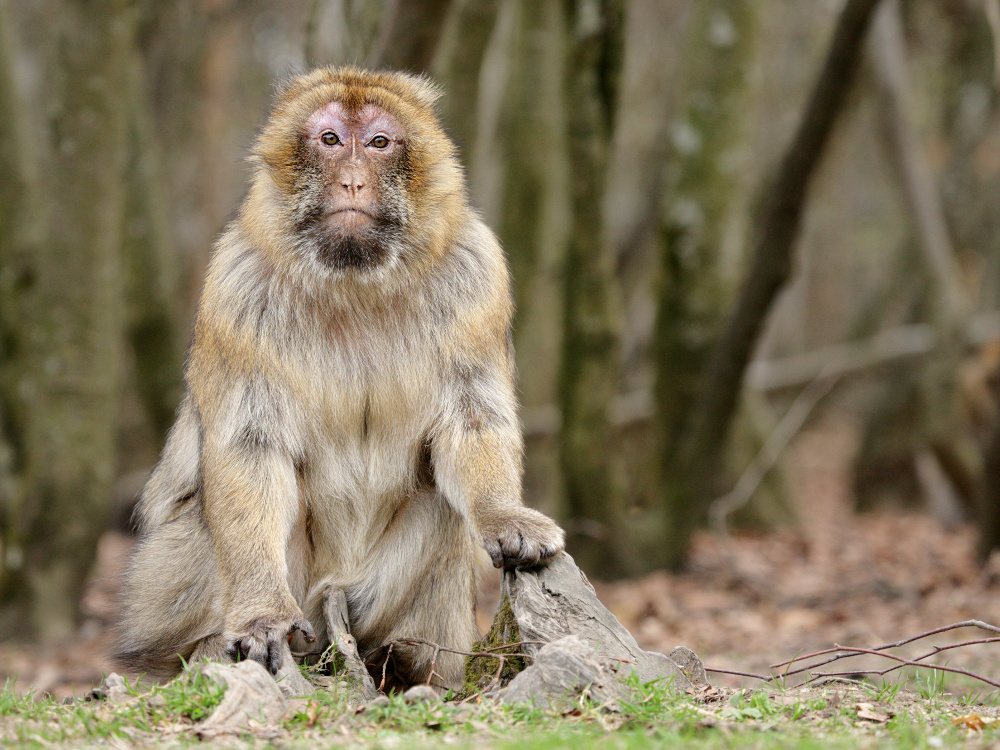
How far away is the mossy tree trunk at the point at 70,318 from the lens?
6770 mm

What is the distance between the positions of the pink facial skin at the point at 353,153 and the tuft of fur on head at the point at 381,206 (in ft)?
0.11

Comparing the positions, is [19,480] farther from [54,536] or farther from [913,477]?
[913,477]

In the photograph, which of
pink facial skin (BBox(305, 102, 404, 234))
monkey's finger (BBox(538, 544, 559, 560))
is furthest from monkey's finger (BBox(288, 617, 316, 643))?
pink facial skin (BBox(305, 102, 404, 234))

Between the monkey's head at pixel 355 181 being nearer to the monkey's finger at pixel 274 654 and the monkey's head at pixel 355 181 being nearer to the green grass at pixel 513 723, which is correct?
the monkey's finger at pixel 274 654

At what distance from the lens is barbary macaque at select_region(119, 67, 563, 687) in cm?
391

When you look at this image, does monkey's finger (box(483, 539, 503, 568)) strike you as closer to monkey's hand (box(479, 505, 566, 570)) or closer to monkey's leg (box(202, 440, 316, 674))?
monkey's hand (box(479, 505, 566, 570))

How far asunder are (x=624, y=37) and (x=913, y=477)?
673cm

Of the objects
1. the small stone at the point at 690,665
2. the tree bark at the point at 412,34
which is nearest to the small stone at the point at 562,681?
the small stone at the point at 690,665

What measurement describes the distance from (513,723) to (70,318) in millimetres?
4537

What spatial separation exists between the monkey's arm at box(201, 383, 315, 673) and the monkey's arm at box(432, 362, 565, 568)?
55 cm

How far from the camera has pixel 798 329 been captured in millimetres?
21641

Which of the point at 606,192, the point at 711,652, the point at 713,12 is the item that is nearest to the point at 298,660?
the point at 711,652

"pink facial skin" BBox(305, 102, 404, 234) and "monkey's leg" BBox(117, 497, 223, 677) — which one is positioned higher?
"pink facial skin" BBox(305, 102, 404, 234)

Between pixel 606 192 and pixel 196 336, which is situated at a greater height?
pixel 606 192
